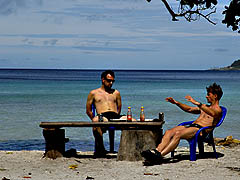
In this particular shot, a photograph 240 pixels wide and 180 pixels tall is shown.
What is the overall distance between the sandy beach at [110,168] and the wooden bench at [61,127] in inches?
6.9

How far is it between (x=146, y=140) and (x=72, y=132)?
599 centimetres

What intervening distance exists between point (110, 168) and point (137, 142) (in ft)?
2.10

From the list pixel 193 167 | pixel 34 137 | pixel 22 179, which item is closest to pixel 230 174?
pixel 193 167

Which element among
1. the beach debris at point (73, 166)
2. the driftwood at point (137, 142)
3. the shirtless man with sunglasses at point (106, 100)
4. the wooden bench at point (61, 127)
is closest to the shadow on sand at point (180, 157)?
the driftwood at point (137, 142)

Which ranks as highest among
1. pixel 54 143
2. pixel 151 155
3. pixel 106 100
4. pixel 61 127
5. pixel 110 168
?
pixel 106 100

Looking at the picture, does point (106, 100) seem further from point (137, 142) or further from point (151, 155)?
point (151, 155)

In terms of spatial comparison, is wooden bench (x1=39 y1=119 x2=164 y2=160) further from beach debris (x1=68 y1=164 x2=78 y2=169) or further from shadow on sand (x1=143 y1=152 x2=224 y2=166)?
beach debris (x1=68 y1=164 x2=78 y2=169)

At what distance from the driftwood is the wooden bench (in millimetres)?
59

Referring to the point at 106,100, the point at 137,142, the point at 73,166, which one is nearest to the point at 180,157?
the point at 137,142

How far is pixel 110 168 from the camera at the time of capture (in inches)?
279

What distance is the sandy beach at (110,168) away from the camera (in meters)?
6.49

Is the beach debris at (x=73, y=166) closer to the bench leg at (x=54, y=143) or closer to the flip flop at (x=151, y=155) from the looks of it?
the bench leg at (x=54, y=143)

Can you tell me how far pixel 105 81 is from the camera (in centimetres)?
841

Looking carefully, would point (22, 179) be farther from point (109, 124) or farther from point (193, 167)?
point (193, 167)
